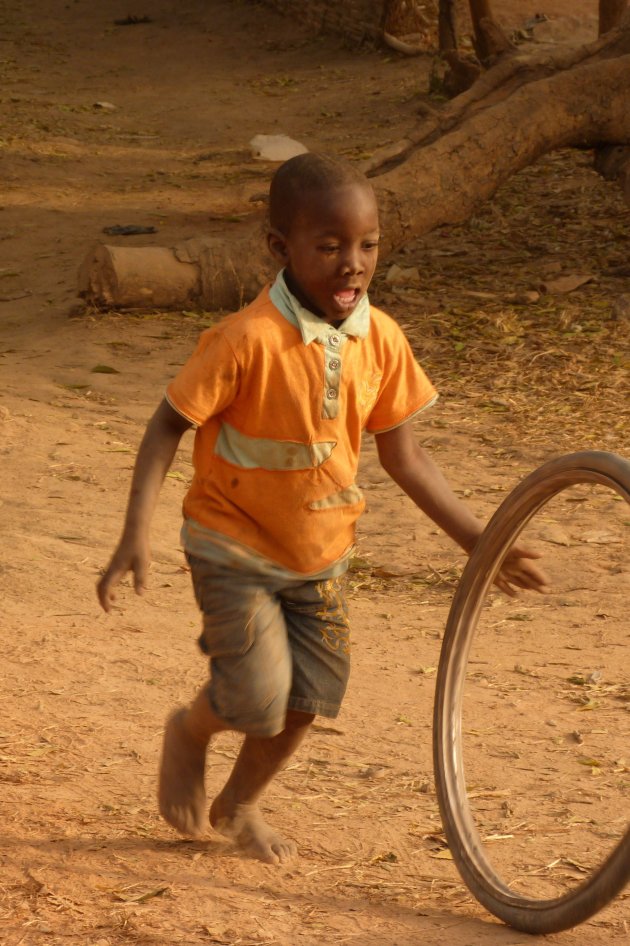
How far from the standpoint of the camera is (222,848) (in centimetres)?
295

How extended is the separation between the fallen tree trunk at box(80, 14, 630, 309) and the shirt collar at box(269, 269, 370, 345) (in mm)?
5708

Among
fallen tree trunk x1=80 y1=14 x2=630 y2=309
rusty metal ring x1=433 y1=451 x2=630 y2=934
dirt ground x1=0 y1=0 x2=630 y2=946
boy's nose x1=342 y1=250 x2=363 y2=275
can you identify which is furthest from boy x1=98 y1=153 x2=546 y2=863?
fallen tree trunk x1=80 y1=14 x2=630 y2=309

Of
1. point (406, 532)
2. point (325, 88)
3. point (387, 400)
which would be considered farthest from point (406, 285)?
point (325, 88)

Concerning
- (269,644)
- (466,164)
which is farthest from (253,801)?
(466,164)

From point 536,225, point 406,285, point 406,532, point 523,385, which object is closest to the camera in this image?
point 406,532

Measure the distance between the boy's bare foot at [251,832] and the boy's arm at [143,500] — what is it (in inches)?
25.7

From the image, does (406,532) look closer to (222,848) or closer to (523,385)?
(523,385)

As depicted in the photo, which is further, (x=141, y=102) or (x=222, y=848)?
(x=141, y=102)

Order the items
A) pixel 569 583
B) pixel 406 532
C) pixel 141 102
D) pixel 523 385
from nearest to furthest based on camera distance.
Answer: pixel 569 583 < pixel 406 532 < pixel 523 385 < pixel 141 102

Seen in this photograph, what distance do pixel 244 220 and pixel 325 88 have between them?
5731 mm

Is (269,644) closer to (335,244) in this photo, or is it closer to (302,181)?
(335,244)

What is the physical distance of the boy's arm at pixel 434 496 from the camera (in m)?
2.81

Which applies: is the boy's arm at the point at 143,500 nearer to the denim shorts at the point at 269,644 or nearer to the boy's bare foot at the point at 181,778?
the denim shorts at the point at 269,644

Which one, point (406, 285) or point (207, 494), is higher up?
point (207, 494)
